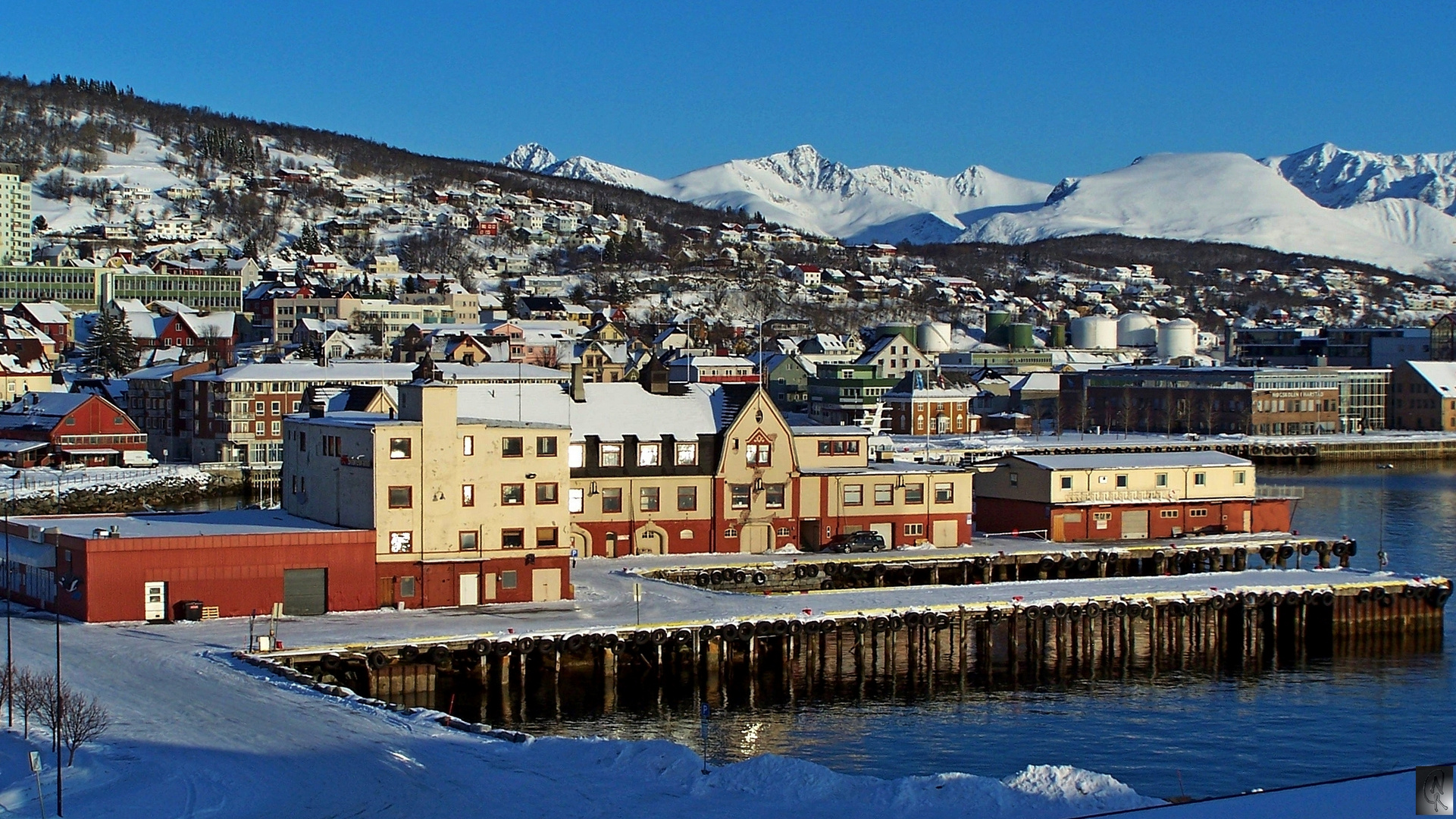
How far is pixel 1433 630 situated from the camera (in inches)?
1655

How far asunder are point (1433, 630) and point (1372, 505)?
103 feet

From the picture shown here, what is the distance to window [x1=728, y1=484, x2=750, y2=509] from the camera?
4684 centimetres

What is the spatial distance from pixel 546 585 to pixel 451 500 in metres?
2.70

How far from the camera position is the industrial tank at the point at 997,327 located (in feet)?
577

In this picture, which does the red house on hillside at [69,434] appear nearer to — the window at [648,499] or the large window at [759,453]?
the window at [648,499]

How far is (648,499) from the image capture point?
46.2 m

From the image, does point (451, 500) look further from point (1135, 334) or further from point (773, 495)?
point (1135, 334)

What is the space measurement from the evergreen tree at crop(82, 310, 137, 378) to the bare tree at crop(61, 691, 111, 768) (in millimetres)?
87778

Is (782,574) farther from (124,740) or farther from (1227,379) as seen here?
(1227,379)

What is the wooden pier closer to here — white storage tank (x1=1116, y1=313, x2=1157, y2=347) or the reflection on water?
the reflection on water

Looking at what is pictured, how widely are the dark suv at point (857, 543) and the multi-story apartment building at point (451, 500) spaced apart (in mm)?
10571

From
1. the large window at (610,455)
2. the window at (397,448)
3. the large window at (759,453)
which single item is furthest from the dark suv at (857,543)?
the window at (397,448)

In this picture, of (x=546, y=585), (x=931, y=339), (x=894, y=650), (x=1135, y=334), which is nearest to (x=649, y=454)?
(x=546, y=585)

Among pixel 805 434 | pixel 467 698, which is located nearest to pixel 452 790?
pixel 467 698
